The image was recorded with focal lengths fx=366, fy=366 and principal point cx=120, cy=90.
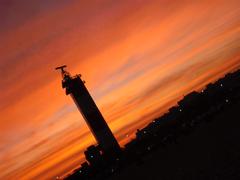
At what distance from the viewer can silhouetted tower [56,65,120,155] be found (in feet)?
175

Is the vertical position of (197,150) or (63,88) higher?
(63,88)

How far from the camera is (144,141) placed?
57.7 meters

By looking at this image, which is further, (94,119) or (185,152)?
(94,119)

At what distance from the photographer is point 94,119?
5328 centimetres

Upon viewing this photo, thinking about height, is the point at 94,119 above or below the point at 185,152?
above

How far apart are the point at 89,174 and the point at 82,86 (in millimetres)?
13324

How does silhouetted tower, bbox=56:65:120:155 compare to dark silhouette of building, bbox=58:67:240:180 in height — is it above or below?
above

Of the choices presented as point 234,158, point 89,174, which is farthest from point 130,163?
point 234,158

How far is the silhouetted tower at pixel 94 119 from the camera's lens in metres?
53.3

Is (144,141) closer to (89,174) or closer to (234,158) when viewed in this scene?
(89,174)

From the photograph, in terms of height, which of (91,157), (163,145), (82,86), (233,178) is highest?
(82,86)

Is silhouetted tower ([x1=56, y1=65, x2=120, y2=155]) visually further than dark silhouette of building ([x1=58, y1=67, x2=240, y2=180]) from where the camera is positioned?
Yes

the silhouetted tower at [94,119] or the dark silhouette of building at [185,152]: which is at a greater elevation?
the silhouetted tower at [94,119]

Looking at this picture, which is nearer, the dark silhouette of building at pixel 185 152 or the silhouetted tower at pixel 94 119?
the dark silhouette of building at pixel 185 152
